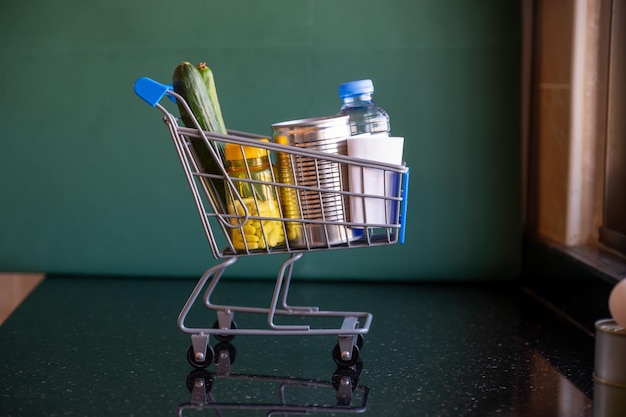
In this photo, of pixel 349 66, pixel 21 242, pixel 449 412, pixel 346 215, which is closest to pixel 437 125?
pixel 349 66

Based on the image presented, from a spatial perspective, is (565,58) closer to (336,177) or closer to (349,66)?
(349,66)

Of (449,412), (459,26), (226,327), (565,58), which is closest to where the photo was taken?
(449,412)

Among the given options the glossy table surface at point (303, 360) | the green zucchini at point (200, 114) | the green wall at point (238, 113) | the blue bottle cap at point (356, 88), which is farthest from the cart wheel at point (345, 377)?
the green wall at point (238, 113)

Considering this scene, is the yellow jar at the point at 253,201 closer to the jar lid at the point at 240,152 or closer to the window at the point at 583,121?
the jar lid at the point at 240,152

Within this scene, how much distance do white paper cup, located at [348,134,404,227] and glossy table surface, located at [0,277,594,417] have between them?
0.30 metres

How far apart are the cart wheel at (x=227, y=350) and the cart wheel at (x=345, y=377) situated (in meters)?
0.22

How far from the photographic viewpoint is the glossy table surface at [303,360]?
1.37 metres

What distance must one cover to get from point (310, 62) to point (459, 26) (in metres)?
0.40

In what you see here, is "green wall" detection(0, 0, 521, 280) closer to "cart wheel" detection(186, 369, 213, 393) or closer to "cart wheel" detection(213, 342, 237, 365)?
"cart wheel" detection(213, 342, 237, 365)

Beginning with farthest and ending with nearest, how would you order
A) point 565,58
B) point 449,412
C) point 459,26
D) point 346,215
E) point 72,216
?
1. point 72,216
2. point 459,26
3. point 565,58
4. point 346,215
5. point 449,412

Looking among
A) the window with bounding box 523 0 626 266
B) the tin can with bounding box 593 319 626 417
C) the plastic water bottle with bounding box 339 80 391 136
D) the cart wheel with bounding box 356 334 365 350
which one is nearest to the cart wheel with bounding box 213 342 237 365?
the cart wheel with bounding box 356 334 365 350

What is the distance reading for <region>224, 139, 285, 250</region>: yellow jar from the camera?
143 centimetres

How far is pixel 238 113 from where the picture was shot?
2.20 m

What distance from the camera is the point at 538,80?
2.19 meters
